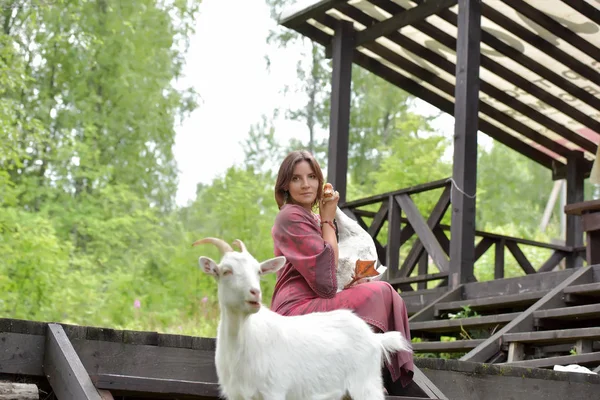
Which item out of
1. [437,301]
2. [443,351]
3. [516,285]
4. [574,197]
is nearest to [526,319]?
[443,351]

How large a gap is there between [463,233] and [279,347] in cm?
551

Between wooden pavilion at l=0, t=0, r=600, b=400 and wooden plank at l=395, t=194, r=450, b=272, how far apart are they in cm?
2

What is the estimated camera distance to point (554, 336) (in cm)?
714

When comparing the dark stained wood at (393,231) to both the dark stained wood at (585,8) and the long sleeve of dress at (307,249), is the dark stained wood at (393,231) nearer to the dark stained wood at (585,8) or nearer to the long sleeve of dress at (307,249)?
the dark stained wood at (585,8)

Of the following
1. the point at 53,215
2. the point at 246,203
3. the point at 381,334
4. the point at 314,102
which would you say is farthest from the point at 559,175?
the point at 314,102

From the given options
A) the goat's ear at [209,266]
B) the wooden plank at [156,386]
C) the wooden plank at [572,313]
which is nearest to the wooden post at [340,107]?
the wooden plank at [572,313]

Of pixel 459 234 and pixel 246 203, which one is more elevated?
pixel 246 203

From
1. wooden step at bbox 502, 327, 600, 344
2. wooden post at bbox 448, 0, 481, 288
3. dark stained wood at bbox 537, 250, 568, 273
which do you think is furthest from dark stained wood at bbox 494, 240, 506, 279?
wooden step at bbox 502, 327, 600, 344

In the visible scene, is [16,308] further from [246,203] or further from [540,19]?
[540,19]

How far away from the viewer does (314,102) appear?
1109 inches

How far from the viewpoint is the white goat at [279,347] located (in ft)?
11.9

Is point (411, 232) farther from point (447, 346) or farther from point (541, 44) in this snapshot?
point (447, 346)

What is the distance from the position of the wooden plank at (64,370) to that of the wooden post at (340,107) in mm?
6595

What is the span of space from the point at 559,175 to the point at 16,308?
29.8 ft
